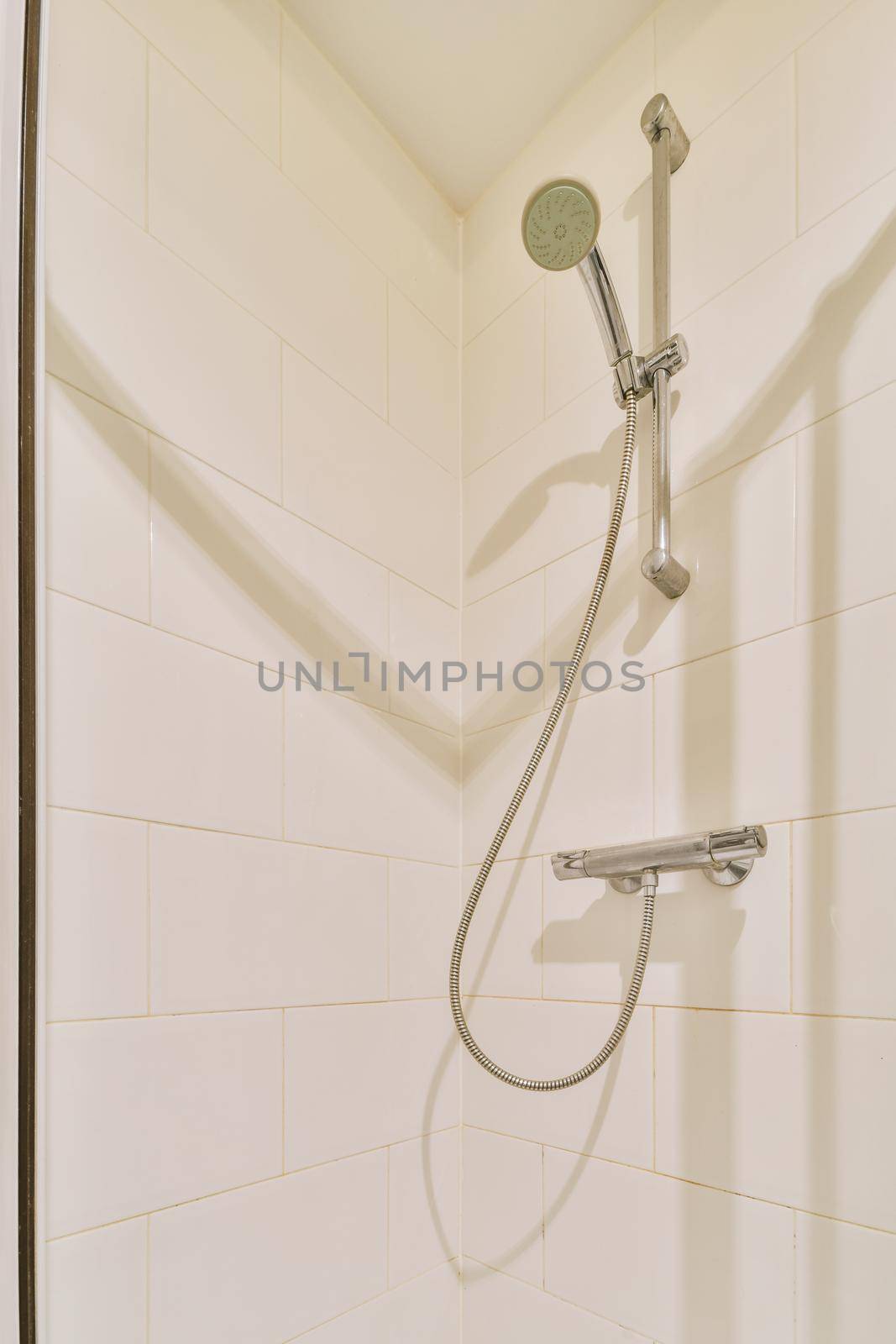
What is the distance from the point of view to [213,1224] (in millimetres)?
899

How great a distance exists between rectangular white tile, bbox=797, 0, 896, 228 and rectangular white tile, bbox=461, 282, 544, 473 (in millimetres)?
439

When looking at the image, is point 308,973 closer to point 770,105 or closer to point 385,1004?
point 385,1004

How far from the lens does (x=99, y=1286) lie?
80cm

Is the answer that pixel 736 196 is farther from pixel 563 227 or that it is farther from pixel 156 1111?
pixel 156 1111

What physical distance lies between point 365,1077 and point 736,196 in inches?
48.5

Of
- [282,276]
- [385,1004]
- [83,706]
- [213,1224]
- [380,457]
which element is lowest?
[213,1224]

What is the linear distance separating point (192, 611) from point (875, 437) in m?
0.78

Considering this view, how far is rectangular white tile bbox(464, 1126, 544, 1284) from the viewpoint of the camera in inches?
43.3

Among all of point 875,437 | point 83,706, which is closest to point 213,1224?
point 83,706

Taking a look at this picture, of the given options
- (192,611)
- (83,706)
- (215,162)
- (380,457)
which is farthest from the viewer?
(380,457)

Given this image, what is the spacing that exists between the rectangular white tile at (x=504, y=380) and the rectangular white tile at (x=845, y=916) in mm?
764

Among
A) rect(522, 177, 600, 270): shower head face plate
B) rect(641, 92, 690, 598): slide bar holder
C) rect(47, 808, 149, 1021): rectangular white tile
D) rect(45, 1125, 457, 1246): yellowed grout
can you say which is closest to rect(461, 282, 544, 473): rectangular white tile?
rect(641, 92, 690, 598): slide bar holder

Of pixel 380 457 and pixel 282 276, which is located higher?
pixel 282 276

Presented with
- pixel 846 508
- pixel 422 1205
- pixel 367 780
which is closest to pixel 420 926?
pixel 367 780
